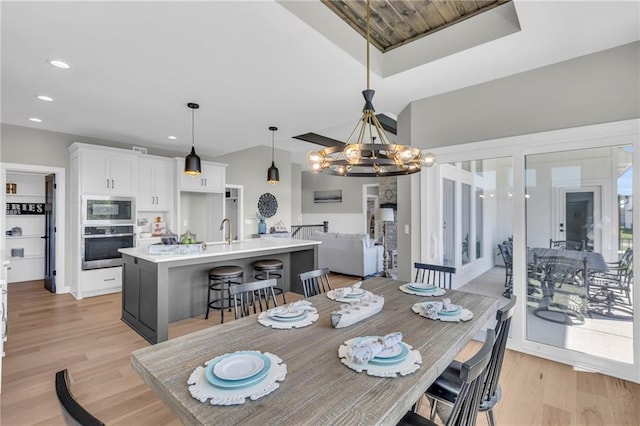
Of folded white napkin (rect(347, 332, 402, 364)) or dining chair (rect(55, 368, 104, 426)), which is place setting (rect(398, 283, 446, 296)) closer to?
folded white napkin (rect(347, 332, 402, 364))

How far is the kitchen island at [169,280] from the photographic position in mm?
3191

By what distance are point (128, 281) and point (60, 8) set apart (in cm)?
289

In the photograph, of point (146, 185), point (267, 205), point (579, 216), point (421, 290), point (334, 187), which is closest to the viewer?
point (421, 290)

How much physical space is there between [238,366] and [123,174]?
5.35 meters

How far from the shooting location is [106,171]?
5203 mm

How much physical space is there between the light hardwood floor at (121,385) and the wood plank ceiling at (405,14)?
3.14 m

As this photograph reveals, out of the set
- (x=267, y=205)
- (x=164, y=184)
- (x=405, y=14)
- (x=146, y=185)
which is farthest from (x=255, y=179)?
(x=405, y=14)

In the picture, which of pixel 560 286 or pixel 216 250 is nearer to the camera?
pixel 560 286

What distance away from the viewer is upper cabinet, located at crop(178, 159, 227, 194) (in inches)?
245

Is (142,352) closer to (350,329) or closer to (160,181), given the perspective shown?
(350,329)

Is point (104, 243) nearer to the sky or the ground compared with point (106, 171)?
nearer to the ground

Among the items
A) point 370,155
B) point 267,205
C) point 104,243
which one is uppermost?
point 370,155

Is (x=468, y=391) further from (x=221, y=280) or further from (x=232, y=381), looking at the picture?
(x=221, y=280)

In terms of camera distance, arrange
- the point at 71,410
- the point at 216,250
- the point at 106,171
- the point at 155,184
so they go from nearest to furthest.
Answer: the point at 71,410 → the point at 216,250 → the point at 106,171 → the point at 155,184
